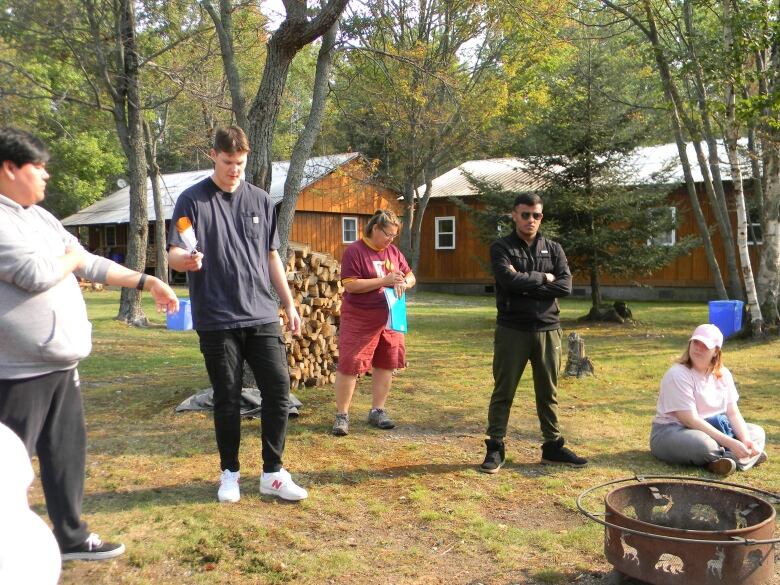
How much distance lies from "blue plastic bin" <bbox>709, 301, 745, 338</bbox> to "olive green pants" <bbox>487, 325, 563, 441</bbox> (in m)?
8.17

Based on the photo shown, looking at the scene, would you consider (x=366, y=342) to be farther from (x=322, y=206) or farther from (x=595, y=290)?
(x=322, y=206)

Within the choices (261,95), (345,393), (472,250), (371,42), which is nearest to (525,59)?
(472,250)

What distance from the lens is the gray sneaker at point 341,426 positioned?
18.8 ft

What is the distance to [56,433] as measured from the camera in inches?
123

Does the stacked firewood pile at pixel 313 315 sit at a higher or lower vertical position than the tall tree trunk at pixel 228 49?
lower

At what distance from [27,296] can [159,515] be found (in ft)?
5.31

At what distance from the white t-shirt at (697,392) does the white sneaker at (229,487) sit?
2.88 metres

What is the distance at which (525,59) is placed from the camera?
20812mm

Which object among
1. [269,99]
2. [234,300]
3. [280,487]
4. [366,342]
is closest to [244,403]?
[366,342]

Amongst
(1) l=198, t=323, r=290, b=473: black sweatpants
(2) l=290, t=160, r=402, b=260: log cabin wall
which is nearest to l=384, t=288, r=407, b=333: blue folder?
(1) l=198, t=323, r=290, b=473: black sweatpants

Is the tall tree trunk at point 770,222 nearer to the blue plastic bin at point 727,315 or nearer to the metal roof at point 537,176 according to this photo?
the blue plastic bin at point 727,315

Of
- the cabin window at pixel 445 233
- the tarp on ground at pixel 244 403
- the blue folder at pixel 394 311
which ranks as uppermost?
the cabin window at pixel 445 233

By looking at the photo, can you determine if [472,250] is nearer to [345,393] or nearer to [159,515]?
[345,393]

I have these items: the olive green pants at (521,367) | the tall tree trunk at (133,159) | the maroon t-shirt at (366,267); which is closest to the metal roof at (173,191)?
the tall tree trunk at (133,159)
